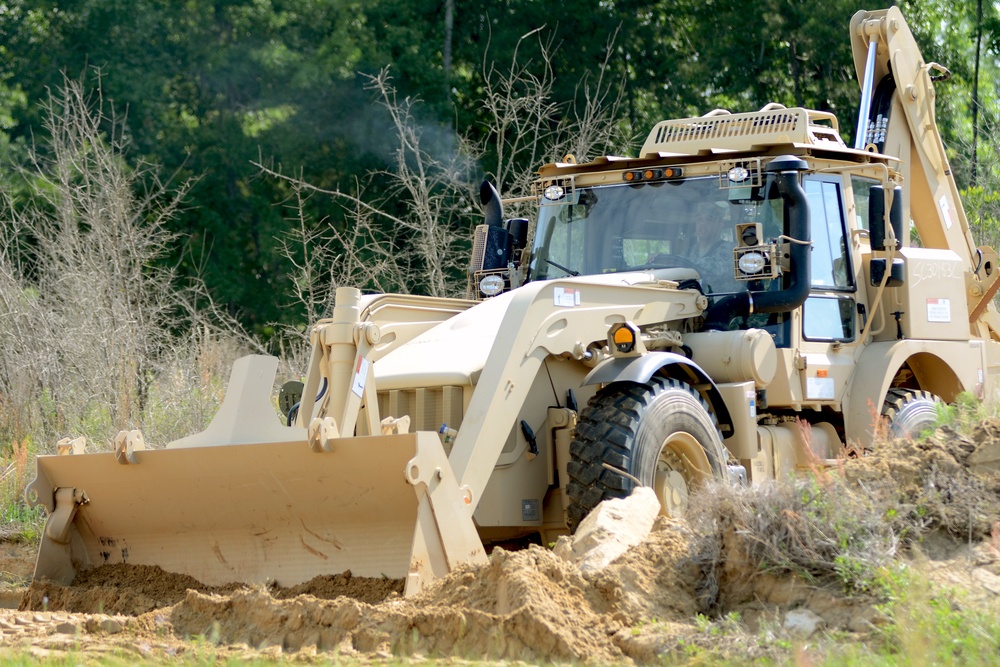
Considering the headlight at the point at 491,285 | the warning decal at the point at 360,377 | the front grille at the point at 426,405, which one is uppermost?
the headlight at the point at 491,285

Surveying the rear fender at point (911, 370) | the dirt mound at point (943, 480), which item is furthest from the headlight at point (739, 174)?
the dirt mound at point (943, 480)

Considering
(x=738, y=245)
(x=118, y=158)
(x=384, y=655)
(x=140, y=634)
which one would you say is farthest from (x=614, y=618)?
(x=118, y=158)

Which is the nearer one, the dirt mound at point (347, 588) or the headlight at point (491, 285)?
the dirt mound at point (347, 588)

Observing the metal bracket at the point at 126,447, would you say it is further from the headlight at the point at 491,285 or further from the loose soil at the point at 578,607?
the headlight at the point at 491,285

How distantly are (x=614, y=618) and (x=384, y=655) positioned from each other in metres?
1.03

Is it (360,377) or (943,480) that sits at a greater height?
(360,377)

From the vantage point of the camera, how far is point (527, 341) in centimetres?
733

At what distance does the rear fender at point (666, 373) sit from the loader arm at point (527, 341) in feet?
0.81

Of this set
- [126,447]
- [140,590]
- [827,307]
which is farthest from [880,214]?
[140,590]

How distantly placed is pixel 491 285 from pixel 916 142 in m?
4.15

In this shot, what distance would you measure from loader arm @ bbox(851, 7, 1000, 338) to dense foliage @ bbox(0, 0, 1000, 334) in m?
11.4

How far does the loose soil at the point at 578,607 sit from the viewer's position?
220 inches

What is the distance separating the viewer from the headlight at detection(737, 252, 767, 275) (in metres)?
8.36

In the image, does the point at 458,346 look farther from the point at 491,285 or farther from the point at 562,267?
the point at 491,285
